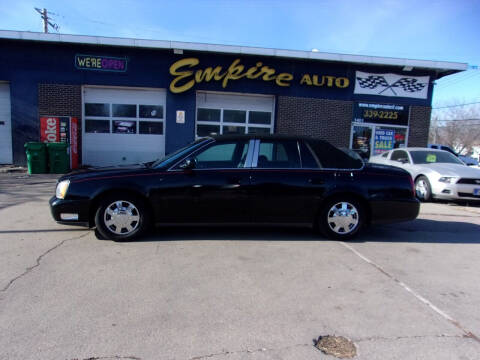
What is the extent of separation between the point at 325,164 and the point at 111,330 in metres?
3.66

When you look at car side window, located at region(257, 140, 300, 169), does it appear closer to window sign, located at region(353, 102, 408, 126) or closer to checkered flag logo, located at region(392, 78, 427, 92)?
window sign, located at region(353, 102, 408, 126)

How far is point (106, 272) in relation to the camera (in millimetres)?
3672

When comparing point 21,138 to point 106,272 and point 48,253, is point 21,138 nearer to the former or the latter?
point 48,253

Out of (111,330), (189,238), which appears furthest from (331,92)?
(111,330)

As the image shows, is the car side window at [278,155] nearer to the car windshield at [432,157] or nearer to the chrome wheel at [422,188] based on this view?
the chrome wheel at [422,188]

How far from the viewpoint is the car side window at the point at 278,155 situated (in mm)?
4965

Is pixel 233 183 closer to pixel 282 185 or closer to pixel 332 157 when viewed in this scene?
pixel 282 185

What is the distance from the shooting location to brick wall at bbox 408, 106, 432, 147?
51.0 feet

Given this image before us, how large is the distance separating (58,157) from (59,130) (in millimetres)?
1453

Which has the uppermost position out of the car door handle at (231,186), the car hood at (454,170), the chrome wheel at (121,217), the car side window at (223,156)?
the car side window at (223,156)

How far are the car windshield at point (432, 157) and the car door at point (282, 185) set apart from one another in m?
6.07

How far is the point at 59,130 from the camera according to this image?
13.0 m

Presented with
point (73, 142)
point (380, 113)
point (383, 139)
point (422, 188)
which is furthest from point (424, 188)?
point (73, 142)

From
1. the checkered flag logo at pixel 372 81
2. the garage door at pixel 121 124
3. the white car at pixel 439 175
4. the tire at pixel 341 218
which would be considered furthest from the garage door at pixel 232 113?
the tire at pixel 341 218
